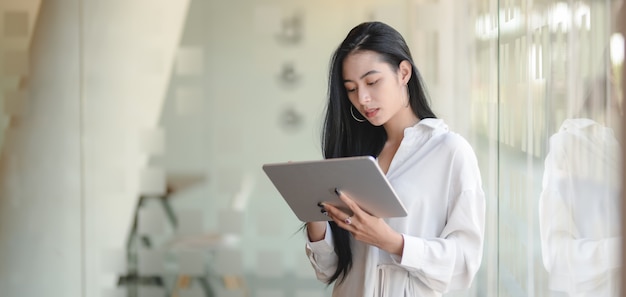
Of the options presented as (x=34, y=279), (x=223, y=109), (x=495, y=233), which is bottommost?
(x=34, y=279)

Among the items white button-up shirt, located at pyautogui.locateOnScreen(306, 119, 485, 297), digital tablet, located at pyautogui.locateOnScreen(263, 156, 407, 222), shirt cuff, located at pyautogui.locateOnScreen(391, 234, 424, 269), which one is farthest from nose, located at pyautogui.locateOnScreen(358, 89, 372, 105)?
shirt cuff, located at pyautogui.locateOnScreen(391, 234, 424, 269)

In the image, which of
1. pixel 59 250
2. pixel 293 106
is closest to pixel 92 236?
pixel 59 250

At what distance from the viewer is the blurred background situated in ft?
13.2

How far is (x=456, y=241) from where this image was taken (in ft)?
6.89

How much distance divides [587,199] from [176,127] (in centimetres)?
278

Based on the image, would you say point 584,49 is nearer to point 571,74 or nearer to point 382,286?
point 571,74

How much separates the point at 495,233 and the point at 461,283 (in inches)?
52.8

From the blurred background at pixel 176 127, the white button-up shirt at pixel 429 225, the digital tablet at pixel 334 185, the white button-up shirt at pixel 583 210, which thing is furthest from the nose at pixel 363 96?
the blurred background at pixel 176 127

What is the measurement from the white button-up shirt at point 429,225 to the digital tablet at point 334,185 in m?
0.11

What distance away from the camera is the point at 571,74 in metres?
1.73

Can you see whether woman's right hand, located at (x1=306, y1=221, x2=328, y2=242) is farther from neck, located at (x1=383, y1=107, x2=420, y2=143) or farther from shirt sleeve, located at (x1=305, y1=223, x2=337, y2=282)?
neck, located at (x1=383, y1=107, x2=420, y2=143)

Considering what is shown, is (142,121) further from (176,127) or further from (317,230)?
(317,230)

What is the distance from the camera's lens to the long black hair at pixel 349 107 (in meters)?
2.23

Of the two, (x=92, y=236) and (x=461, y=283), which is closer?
(x=461, y=283)
